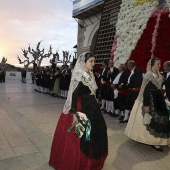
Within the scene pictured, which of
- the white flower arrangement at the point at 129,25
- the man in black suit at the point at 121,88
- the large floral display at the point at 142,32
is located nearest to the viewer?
the man in black suit at the point at 121,88

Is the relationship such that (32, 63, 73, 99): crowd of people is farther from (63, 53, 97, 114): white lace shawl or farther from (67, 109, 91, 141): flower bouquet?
(67, 109, 91, 141): flower bouquet

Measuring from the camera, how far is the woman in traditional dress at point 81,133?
8.80ft

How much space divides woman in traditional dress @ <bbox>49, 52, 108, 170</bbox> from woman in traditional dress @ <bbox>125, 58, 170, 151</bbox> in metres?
1.22

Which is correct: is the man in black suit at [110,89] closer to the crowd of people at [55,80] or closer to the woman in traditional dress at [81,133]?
the crowd of people at [55,80]

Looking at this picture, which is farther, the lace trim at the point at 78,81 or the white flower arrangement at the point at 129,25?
the white flower arrangement at the point at 129,25

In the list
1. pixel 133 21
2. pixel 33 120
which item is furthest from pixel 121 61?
pixel 33 120

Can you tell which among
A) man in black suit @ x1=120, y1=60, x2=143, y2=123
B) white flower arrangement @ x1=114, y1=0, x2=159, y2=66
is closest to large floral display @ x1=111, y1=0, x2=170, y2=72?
white flower arrangement @ x1=114, y1=0, x2=159, y2=66

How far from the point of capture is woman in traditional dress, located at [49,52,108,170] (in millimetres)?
2684

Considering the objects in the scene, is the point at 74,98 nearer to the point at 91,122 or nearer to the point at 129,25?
the point at 91,122

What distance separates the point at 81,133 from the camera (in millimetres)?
2654

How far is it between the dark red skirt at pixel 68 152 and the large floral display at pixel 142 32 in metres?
5.18

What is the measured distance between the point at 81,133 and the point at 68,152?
290mm

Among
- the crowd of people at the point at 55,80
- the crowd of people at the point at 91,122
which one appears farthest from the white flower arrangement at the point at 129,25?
the crowd of people at the point at 91,122

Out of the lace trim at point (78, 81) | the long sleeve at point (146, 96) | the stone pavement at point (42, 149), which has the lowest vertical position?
the stone pavement at point (42, 149)
